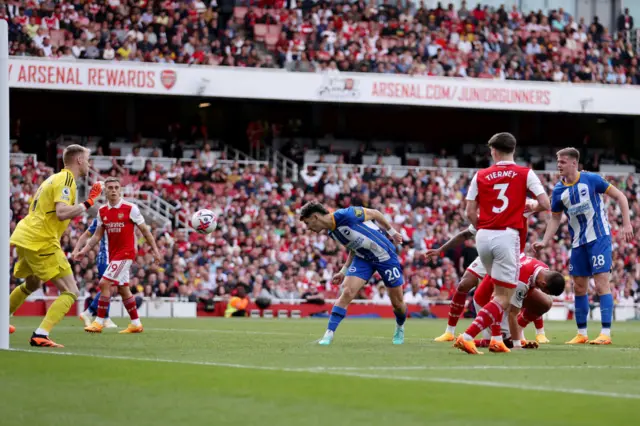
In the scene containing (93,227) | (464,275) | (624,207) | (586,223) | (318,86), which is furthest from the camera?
(318,86)

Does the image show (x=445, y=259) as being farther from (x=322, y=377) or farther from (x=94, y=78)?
(x=322, y=377)

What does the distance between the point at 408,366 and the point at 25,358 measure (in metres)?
3.58

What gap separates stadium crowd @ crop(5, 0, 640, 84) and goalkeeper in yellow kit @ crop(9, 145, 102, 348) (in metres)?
22.8

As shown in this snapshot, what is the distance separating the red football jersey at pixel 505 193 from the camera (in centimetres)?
1177

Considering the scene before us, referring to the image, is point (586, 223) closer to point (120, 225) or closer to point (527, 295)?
point (527, 295)

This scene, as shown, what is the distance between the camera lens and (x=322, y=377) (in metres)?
8.80

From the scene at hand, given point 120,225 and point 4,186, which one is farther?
A: point 120,225

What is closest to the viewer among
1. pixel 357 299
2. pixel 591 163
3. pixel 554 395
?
pixel 554 395

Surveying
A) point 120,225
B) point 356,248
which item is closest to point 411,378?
point 356,248

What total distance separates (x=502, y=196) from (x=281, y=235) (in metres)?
22.3

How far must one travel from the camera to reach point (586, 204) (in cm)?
1522

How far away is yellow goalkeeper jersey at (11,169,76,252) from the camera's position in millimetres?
12617

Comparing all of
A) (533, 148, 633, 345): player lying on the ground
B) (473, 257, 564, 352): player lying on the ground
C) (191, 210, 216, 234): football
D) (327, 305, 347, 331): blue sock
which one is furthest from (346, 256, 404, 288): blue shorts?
(191, 210, 216, 234): football

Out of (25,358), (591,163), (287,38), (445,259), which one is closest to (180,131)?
(287,38)
